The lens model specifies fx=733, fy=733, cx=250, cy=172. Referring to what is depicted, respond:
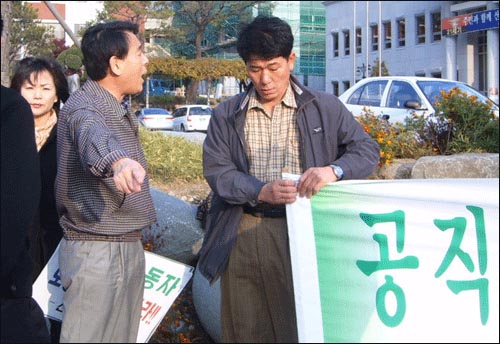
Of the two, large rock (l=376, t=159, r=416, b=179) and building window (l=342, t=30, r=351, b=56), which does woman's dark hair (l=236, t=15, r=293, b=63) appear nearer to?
large rock (l=376, t=159, r=416, b=179)

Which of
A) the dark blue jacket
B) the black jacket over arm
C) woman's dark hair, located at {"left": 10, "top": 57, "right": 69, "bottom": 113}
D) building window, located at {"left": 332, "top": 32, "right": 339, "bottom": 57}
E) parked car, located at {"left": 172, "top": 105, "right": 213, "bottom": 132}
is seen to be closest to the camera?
the black jacket over arm

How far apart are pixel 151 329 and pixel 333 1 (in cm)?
4703

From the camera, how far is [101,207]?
9.33ft

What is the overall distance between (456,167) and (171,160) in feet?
8.75

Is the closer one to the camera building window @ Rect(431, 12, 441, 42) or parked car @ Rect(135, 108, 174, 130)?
parked car @ Rect(135, 108, 174, 130)

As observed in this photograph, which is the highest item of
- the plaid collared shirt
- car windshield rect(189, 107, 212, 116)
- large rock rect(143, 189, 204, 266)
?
car windshield rect(189, 107, 212, 116)

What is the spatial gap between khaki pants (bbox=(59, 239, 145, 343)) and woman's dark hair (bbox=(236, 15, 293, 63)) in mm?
991

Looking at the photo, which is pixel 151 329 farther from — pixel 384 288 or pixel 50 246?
pixel 384 288

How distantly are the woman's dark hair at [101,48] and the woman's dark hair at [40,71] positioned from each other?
89 cm

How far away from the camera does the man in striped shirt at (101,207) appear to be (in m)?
2.78

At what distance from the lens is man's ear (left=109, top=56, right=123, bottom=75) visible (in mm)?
3012

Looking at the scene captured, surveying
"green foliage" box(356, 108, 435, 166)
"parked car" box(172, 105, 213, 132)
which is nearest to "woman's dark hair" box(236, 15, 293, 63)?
"green foliage" box(356, 108, 435, 166)

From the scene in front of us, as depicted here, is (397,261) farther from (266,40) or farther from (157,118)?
(157,118)

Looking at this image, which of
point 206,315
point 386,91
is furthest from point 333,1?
point 206,315
